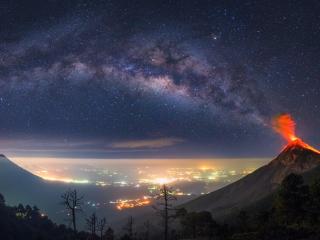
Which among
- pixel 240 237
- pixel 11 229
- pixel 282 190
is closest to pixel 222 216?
pixel 11 229

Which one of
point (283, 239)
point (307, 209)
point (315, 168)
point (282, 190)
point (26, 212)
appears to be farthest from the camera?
point (315, 168)

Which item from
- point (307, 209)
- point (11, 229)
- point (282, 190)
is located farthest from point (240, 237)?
point (11, 229)

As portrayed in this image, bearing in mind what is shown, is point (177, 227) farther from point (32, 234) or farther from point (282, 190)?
point (282, 190)

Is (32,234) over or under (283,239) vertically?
under

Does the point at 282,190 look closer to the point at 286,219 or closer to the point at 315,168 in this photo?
the point at 286,219

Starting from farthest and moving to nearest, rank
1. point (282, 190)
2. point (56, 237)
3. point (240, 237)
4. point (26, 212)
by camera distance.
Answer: point (26, 212), point (56, 237), point (282, 190), point (240, 237)

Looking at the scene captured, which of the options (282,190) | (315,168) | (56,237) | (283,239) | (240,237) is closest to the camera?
(283,239)

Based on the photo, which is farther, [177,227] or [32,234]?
[177,227]

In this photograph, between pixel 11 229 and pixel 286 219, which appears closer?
pixel 286 219

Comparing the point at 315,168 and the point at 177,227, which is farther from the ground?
the point at 315,168

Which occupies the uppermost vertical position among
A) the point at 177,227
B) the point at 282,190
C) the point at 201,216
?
the point at 282,190
